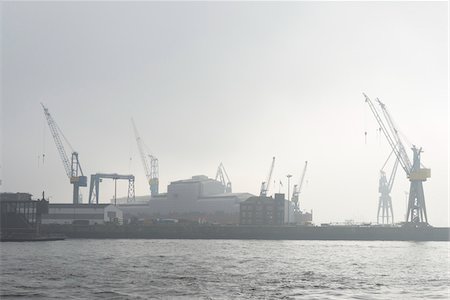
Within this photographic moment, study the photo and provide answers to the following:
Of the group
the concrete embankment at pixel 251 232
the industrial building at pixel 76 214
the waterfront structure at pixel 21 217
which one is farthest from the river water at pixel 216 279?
the industrial building at pixel 76 214

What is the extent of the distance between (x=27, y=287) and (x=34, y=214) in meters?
102

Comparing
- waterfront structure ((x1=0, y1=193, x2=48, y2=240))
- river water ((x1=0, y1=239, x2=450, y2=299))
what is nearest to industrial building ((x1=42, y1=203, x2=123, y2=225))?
waterfront structure ((x1=0, y1=193, x2=48, y2=240))

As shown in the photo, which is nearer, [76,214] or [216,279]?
[216,279]

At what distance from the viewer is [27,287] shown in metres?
45.7

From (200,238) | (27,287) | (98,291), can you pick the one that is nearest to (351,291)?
(98,291)

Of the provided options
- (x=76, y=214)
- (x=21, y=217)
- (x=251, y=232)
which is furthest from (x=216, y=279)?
(x=76, y=214)

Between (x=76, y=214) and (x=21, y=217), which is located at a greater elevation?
(x=76, y=214)

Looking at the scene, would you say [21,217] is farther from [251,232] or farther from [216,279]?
[216,279]

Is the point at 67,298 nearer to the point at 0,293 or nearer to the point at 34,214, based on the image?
the point at 0,293

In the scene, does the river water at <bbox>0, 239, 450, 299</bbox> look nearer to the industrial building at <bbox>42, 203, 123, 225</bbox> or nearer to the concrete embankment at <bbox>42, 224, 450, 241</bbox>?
the concrete embankment at <bbox>42, 224, 450, 241</bbox>

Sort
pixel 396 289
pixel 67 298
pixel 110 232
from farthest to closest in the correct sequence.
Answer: pixel 110 232
pixel 396 289
pixel 67 298

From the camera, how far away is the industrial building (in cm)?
18662

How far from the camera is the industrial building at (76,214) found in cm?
18662

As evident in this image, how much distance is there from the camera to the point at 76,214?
18825 centimetres
